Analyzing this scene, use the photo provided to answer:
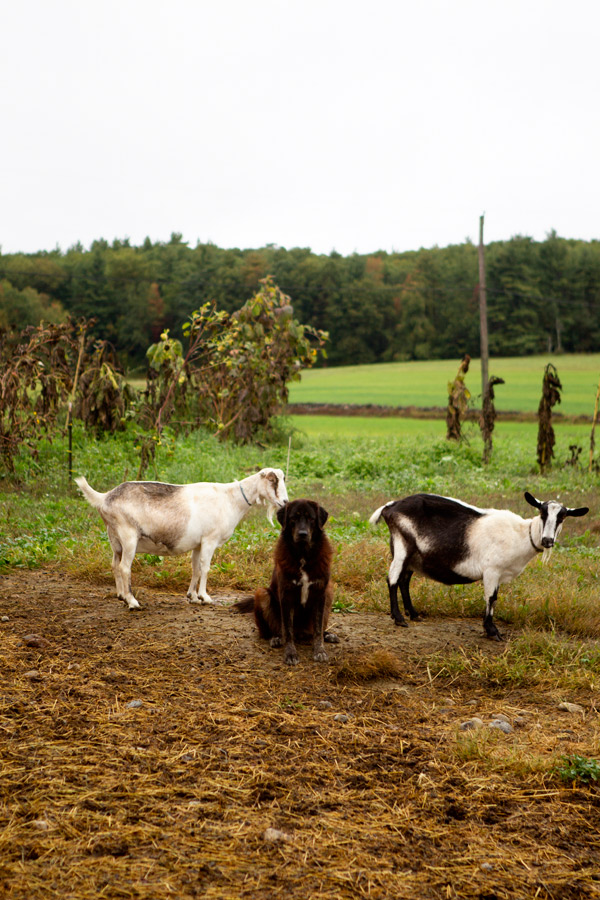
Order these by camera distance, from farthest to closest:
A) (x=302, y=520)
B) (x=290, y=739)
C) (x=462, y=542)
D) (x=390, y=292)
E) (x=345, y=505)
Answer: (x=390, y=292), (x=345, y=505), (x=462, y=542), (x=302, y=520), (x=290, y=739)

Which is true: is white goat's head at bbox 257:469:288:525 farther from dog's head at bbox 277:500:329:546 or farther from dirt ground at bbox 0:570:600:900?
dirt ground at bbox 0:570:600:900

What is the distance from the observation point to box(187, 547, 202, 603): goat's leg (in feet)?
24.1

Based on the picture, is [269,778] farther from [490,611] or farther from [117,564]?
[117,564]

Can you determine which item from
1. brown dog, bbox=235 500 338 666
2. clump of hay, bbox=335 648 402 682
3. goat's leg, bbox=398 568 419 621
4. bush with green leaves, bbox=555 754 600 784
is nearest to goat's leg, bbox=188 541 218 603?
brown dog, bbox=235 500 338 666

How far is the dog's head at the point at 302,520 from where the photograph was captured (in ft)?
19.0

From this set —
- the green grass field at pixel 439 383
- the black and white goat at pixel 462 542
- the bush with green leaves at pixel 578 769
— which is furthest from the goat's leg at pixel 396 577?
the green grass field at pixel 439 383

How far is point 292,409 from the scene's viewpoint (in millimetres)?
40969

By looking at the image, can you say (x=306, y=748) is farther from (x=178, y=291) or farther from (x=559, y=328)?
(x=559, y=328)

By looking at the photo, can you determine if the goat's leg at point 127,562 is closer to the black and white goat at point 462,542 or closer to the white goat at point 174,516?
the white goat at point 174,516

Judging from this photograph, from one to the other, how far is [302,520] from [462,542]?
153 centimetres

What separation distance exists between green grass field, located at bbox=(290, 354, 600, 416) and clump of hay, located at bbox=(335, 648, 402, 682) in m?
32.2

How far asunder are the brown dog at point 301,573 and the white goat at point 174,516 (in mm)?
1226

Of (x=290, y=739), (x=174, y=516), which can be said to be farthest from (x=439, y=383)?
(x=290, y=739)

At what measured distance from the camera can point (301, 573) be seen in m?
5.92
